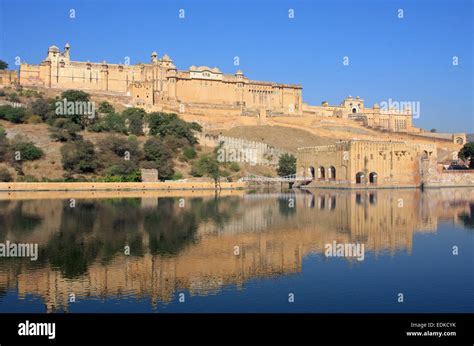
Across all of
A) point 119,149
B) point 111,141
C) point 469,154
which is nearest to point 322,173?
point 119,149

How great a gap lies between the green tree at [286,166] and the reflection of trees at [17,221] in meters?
27.1

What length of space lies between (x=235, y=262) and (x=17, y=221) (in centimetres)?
995

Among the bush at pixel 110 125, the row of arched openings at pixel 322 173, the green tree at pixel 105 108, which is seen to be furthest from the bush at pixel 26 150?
the row of arched openings at pixel 322 173

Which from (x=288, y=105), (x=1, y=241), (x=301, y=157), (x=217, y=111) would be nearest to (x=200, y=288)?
(x=1, y=241)

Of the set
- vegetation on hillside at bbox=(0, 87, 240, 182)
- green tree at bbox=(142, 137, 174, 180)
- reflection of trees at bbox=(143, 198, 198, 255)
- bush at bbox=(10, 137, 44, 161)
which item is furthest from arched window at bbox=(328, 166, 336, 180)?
bush at bbox=(10, 137, 44, 161)

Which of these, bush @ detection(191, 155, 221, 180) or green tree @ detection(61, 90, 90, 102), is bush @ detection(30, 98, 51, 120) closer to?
green tree @ detection(61, 90, 90, 102)

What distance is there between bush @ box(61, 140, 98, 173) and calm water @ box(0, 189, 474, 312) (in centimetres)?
1508

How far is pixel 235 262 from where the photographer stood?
1382cm

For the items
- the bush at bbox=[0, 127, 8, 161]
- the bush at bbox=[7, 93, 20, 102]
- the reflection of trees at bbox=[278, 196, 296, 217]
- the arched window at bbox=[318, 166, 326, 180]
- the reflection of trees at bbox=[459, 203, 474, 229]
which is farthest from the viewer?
the bush at bbox=[7, 93, 20, 102]

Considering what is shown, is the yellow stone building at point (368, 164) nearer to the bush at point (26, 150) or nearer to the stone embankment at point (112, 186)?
the stone embankment at point (112, 186)

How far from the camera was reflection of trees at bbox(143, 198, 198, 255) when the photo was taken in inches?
623

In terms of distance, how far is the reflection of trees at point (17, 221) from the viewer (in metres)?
18.5

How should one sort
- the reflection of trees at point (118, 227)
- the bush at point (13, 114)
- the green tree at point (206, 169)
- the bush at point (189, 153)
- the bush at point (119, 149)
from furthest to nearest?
the bush at point (13, 114)
the bush at point (189, 153)
the green tree at point (206, 169)
the bush at point (119, 149)
the reflection of trees at point (118, 227)
